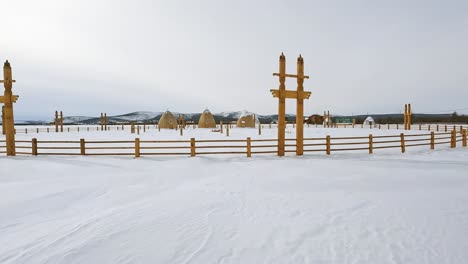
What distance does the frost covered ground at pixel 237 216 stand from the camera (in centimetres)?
296

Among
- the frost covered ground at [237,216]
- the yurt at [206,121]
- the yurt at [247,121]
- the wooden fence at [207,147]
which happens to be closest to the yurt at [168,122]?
the yurt at [206,121]

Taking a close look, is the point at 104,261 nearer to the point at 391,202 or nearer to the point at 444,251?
the point at 444,251

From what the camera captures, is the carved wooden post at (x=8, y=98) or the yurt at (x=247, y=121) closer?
the carved wooden post at (x=8, y=98)

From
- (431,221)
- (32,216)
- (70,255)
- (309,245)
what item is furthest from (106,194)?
(431,221)

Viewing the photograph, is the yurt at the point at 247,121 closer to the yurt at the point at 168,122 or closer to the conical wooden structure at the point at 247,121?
the conical wooden structure at the point at 247,121

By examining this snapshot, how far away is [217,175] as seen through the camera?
7.34m

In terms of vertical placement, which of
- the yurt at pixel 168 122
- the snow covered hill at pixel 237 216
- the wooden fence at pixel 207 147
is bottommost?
the snow covered hill at pixel 237 216

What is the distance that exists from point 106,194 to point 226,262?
3817 mm

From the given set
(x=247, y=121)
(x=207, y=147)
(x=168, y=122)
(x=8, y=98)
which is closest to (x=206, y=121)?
(x=168, y=122)

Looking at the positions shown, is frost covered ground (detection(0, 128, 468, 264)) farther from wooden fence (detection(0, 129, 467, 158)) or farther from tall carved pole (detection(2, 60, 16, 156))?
tall carved pole (detection(2, 60, 16, 156))

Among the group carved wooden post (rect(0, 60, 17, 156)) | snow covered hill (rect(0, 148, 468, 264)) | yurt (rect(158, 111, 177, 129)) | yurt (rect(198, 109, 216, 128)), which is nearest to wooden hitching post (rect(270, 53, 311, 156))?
snow covered hill (rect(0, 148, 468, 264))

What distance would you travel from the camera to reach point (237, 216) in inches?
162

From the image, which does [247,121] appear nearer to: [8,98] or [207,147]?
[207,147]

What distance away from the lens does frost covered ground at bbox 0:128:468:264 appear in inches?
117
